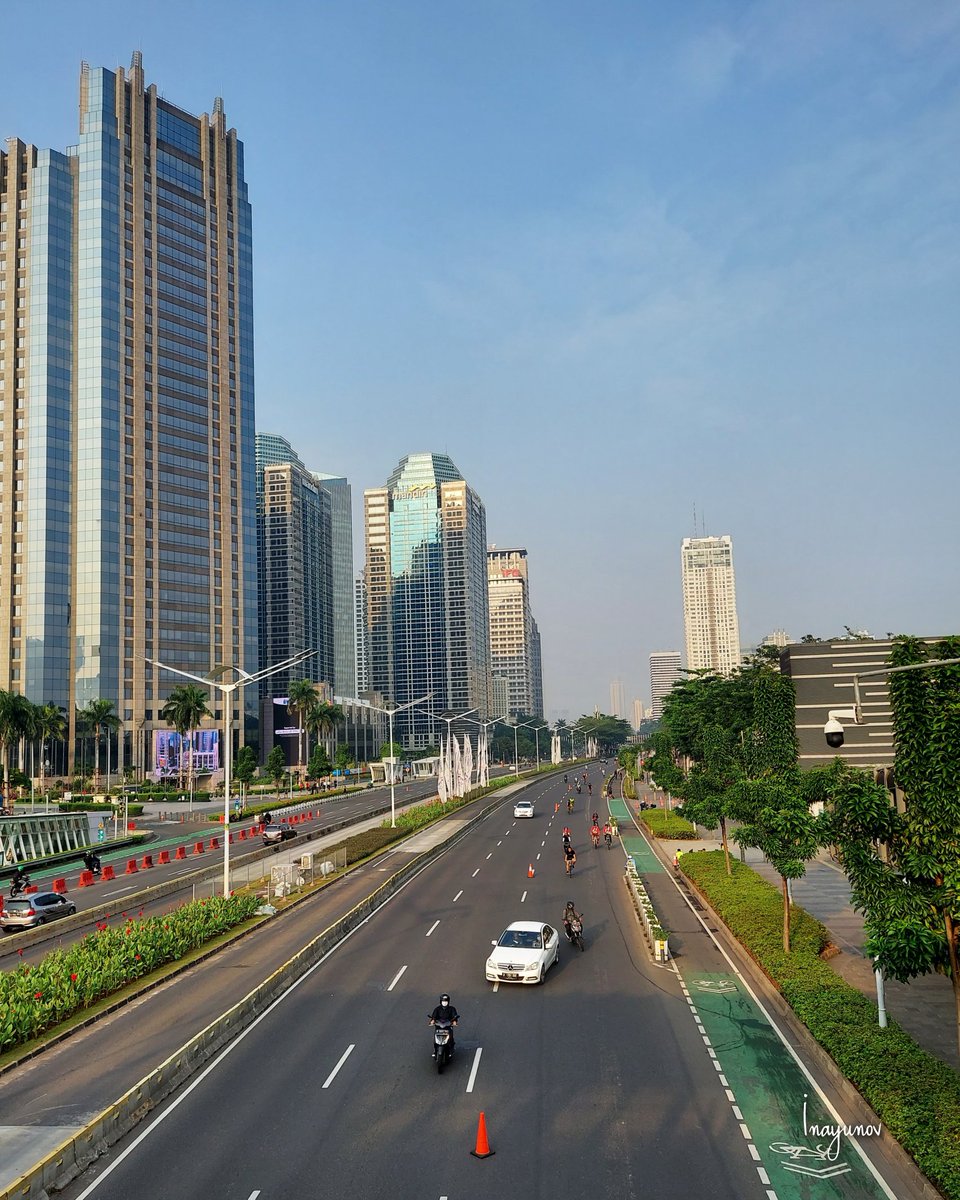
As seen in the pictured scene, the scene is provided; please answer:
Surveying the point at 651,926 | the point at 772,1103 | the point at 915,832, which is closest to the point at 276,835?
the point at 651,926

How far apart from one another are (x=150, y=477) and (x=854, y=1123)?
474 ft

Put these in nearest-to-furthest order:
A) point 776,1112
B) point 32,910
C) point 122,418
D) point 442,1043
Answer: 1. point 776,1112
2. point 442,1043
3. point 32,910
4. point 122,418

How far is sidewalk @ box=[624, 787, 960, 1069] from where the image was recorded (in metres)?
21.1

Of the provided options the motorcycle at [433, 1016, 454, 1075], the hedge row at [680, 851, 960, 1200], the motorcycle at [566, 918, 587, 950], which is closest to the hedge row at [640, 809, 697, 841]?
the hedge row at [680, 851, 960, 1200]

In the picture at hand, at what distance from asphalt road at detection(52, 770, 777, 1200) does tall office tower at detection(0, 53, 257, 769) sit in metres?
120

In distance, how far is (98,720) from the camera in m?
115

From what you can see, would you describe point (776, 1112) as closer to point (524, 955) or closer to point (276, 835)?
point (524, 955)

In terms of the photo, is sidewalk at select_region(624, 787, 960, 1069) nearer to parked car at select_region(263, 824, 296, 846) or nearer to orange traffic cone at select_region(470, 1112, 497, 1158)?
orange traffic cone at select_region(470, 1112, 497, 1158)

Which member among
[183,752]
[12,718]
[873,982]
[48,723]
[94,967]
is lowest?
[873,982]

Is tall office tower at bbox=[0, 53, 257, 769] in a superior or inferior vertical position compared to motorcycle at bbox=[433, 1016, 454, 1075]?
superior

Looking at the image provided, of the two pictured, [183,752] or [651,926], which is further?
[183,752]

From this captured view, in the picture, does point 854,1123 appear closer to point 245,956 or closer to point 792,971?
point 792,971

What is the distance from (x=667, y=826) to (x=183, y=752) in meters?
97.2

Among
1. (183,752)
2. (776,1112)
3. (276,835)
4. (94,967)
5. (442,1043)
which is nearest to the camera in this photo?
(776,1112)
